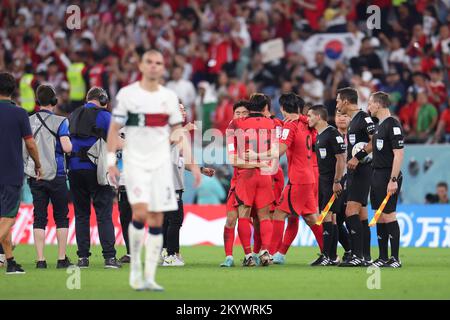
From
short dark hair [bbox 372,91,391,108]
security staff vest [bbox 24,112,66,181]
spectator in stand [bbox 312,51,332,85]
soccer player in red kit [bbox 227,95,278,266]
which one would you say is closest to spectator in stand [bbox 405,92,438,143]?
spectator in stand [bbox 312,51,332,85]

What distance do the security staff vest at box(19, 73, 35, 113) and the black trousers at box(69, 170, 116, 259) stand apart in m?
12.7

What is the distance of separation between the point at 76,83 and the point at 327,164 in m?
13.6

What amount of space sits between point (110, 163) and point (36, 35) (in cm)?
2038

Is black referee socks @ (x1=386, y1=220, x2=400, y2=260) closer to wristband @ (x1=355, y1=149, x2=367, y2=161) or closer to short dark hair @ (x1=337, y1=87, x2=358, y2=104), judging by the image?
wristband @ (x1=355, y1=149, x2=367, y2=161)

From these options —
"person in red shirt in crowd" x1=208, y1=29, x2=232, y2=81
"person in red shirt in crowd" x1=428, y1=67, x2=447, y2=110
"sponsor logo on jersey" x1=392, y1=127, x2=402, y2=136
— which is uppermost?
"person in red shirt in crowd" x1=208, y1=29, x2=232, y2=81

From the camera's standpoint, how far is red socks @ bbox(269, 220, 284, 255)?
1598cm

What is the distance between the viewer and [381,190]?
14930 mm

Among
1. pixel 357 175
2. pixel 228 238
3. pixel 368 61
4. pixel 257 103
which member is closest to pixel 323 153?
pixel 357 175

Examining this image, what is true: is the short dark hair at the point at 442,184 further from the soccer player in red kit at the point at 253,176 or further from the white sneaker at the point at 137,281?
the white sneaker at the point at 137,281

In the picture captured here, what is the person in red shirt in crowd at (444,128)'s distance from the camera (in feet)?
76.6

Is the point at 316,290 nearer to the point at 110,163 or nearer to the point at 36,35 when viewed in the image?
the point at 110,163

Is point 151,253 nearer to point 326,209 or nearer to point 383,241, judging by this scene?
point 326,209

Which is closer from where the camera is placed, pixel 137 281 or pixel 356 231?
pixel 137 281

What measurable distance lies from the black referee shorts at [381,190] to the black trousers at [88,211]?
394 cm
